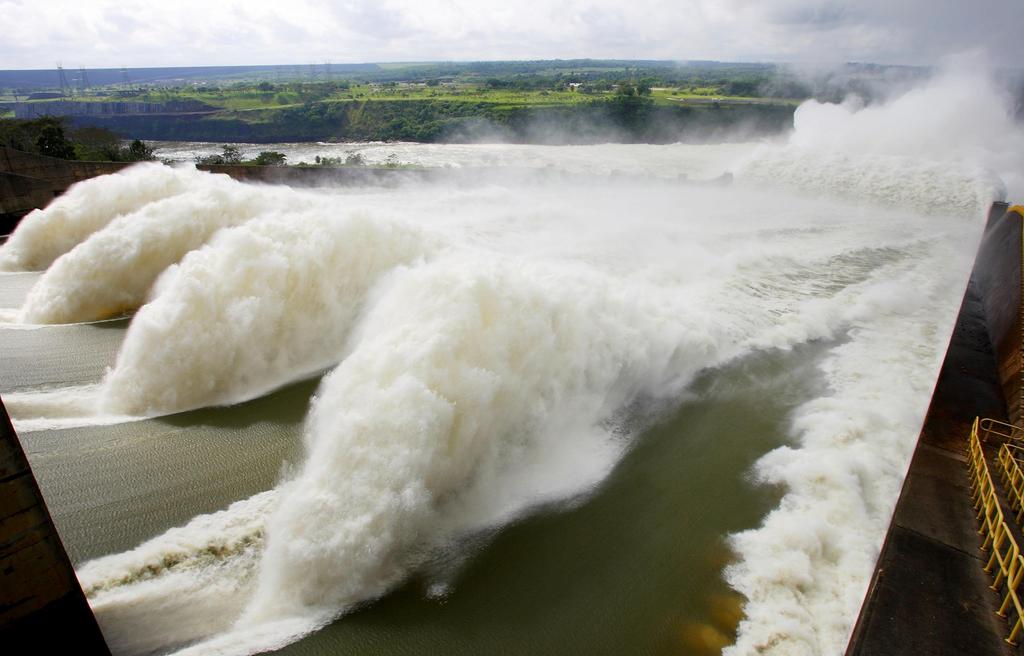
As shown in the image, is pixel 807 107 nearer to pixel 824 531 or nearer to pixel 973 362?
pixel 973 362

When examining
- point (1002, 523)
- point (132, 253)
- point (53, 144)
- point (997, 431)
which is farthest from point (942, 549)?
point (53, 144)

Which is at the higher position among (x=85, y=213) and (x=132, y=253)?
(x=85, y=213)

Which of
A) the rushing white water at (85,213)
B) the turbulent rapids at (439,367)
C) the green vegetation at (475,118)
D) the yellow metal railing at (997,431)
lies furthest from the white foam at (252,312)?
the green vegetation at (475,118)

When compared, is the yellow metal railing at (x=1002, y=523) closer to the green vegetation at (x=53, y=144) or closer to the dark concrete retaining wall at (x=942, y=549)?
the dark concrete retaining wall at (x=942, y=549)

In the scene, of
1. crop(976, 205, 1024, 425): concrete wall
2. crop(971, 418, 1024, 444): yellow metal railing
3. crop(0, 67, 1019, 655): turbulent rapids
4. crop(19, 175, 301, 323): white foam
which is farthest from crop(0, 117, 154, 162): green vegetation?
crop(976, 205, 1024, 425): concrete wall

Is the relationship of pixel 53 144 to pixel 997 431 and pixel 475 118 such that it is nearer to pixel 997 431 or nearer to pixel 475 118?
pixel 475 118

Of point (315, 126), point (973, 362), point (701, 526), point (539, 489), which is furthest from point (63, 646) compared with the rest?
point (315, 126)
